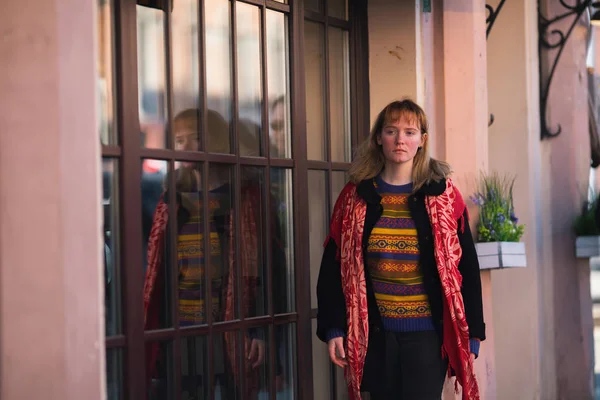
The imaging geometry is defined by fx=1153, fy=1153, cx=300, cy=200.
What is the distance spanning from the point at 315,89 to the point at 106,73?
1.50 meters

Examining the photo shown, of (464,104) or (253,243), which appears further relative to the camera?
(464,104)

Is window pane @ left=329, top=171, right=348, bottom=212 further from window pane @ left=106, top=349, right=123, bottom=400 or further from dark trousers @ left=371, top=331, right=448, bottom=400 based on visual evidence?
window pane @ left=106, top=349, right=123, bottom=400

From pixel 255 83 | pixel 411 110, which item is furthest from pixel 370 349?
pixel 255 83

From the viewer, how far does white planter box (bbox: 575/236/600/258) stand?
7.65 meters

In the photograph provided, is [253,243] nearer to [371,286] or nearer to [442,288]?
[371,286]

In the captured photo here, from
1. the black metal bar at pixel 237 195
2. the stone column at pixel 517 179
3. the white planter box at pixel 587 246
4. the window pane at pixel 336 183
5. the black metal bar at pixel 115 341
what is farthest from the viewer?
the white planter box at pixel 587 246

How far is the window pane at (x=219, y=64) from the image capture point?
493cm

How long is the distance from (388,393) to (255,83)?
60.8 inches

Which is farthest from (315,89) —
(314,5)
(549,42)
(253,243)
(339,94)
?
(549,42)

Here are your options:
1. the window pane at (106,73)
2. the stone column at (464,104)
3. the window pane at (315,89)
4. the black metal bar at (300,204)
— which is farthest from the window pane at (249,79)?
the stone column at (464,104)

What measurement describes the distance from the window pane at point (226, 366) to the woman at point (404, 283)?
453 mm

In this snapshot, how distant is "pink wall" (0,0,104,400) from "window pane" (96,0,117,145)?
0.68 meters

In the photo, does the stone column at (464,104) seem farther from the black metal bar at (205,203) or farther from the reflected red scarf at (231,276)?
the black metal bar at (205,203)

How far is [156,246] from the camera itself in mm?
4602
